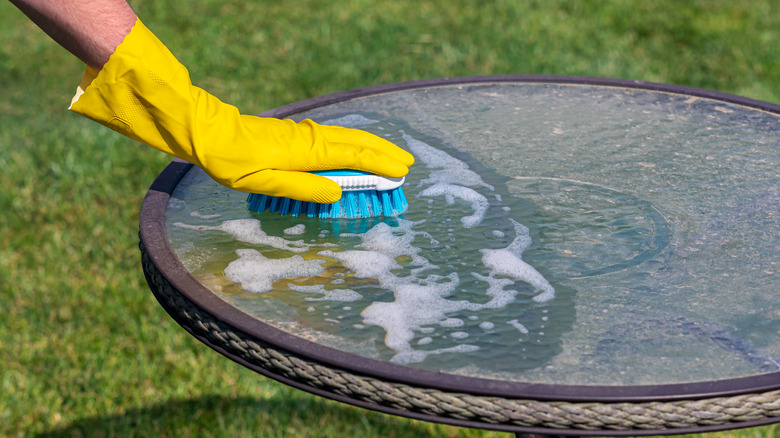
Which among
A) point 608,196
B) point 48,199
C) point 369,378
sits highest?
point 608,196

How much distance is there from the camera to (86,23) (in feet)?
4.91

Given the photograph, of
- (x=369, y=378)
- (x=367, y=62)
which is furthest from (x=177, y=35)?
(x=369, y=378)

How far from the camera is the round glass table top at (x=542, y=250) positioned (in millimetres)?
1249

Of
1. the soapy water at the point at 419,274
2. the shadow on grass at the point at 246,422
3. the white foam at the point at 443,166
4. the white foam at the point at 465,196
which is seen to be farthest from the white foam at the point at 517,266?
the shadow on grass at the point at 246,422

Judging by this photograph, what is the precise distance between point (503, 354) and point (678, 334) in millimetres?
278

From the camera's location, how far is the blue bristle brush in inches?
64.7

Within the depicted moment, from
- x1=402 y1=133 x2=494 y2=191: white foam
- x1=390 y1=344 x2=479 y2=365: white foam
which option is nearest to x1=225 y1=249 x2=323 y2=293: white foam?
x1=390 y1=344 x2=479 y2=365: white foam

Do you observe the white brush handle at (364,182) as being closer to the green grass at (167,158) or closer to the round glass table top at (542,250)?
the round glass table top at (542,250)

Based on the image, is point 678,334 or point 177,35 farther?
point 177,35

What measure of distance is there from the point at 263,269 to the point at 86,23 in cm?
55

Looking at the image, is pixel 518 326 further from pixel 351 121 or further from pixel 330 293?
pixel 351 121

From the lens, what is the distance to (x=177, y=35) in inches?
207

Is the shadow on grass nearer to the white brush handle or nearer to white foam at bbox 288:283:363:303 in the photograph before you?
the white brush handle

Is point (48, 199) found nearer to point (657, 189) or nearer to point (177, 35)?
point (177, 35)
